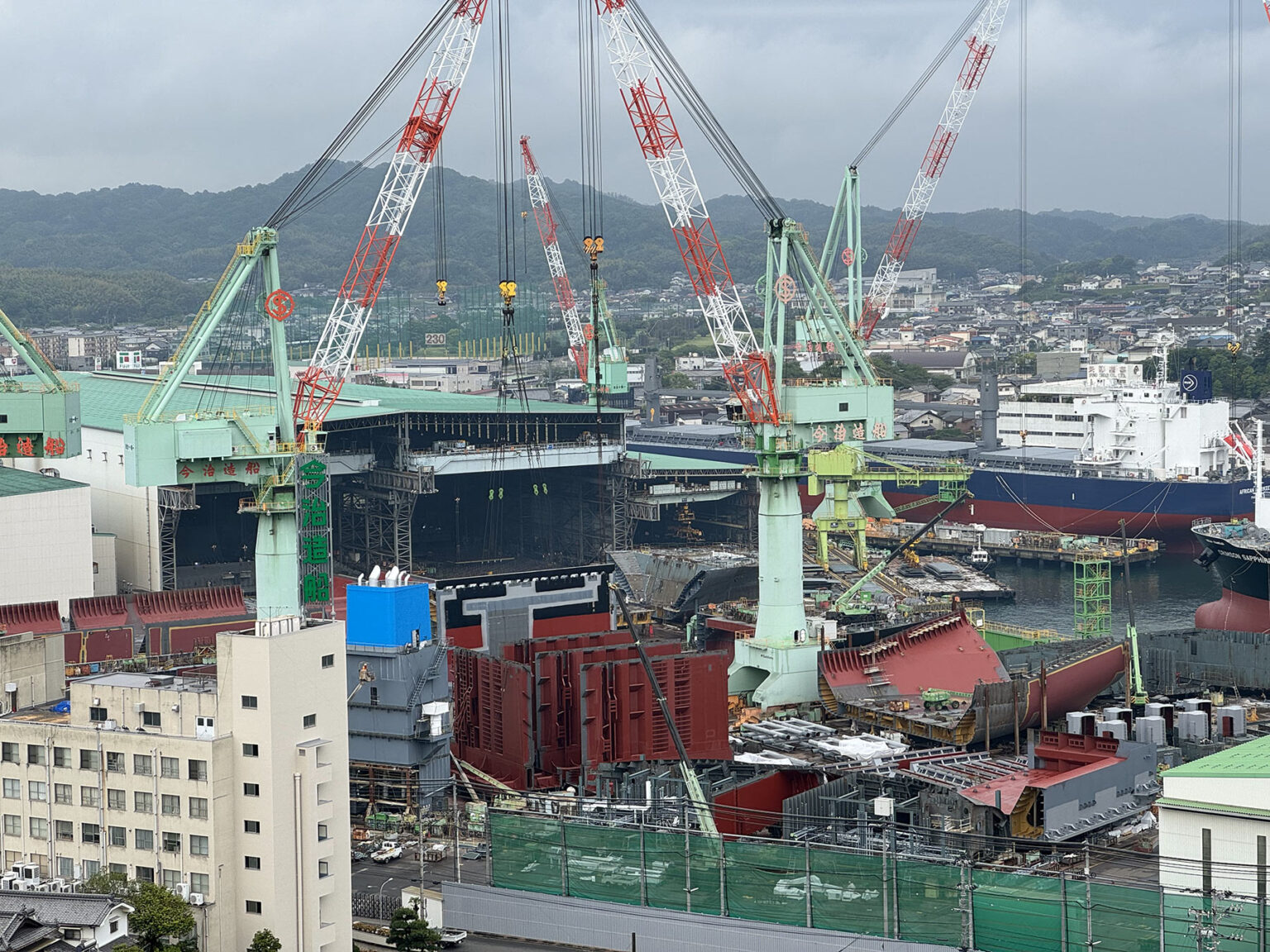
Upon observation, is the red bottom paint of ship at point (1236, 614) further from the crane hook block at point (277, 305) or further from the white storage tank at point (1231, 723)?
the crane hook block at point (277, 305)

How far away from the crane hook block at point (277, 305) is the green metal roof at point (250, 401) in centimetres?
1533

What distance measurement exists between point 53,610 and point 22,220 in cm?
15989

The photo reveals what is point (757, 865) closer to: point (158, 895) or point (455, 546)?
point (158, 895)

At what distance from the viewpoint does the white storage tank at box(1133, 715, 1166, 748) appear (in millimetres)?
22859

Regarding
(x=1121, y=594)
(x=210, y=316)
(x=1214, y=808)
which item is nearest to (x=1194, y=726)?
(x=1214, y=808)

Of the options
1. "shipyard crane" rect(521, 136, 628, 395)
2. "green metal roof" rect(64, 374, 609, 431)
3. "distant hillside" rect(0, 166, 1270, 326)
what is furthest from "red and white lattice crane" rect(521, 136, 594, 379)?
"distant hillside" rect(0, 166, 1270, 326)

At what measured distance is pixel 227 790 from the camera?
15.8 m

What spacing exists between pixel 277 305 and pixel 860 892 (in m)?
11.7

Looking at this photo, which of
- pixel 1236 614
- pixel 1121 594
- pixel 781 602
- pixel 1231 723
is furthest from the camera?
pixel 1121 594

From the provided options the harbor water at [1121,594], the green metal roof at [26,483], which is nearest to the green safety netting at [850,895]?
the green metal roof at [26,483]

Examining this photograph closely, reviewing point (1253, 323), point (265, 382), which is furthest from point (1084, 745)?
point (1253, 323)

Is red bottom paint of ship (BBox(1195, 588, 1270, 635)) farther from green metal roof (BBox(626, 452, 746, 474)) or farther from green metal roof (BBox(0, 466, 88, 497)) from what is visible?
green metal roof (BBox(0, 466, 88, 497))

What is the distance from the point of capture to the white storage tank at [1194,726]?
928 inches

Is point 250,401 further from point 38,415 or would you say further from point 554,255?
point 554,255
